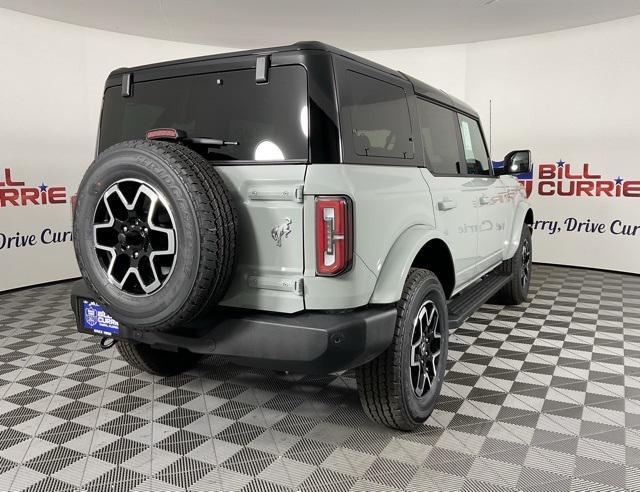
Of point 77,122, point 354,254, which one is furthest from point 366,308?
point 77,122

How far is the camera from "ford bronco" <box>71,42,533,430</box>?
2020mm

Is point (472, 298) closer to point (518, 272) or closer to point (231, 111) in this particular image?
point (518, 272)

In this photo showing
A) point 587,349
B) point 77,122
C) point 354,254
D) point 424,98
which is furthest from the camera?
point 77,122

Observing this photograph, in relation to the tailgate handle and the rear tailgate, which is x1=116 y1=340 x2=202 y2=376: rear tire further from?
the tailgate handle

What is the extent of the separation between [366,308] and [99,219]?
115cm

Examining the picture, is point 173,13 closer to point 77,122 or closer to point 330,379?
point 77,122

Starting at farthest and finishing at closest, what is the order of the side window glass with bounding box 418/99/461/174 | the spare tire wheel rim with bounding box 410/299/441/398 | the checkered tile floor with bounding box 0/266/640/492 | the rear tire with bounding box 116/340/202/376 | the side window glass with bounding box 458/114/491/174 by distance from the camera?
the side window glass with bounding box 458/114/491/174 < the rear tire with bounding box 116/340/202/376 < the side window glass with bounding box 418/99/461/174 < the spare tire wheel rim with bounding box 410/299/441/398 < the checkered tile floor with bounding box 0/266/640/492

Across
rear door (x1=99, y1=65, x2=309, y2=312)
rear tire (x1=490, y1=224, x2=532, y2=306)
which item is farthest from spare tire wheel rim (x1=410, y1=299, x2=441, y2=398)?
rear tire (x1=490, y1=224, x2=532, y2=306)

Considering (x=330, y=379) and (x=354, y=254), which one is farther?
(x=330, y=379)

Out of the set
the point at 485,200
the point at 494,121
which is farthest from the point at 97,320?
the point at 494,121

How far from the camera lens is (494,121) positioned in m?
7.34

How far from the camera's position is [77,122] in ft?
20.6

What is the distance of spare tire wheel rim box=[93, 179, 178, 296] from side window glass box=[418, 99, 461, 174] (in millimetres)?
1498

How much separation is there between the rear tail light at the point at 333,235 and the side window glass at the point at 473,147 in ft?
5.91
